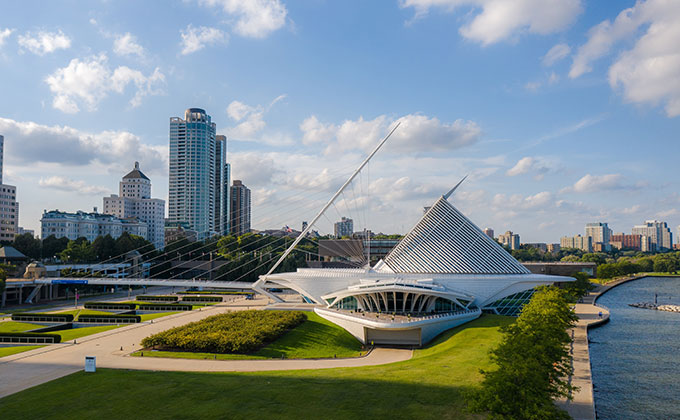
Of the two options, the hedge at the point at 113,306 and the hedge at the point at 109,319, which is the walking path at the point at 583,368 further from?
the hedge at the point at 113,306

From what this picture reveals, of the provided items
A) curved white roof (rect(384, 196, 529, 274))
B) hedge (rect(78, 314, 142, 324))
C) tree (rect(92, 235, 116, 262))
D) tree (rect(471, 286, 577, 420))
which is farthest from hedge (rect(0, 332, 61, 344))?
tree (rect(92, 235, 116, 262))

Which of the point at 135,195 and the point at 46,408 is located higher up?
the point at 135,195

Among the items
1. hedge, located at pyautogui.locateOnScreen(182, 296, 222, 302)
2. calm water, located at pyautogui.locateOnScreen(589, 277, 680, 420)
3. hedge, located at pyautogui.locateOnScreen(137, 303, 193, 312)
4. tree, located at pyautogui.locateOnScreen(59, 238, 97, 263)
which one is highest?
tree, located at pyautogui.locateOnScreen(59, 238, 97, 263)

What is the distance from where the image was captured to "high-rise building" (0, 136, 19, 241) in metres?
132

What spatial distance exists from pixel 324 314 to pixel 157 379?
29.0 m

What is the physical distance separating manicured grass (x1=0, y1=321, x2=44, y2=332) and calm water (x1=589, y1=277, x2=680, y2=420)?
174 ft

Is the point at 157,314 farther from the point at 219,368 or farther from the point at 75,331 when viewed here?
the point at 219,368

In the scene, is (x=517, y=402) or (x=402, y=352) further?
(x=402, y=352)

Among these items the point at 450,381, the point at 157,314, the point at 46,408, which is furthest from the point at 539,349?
the point at 157,314

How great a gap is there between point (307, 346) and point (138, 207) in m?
162

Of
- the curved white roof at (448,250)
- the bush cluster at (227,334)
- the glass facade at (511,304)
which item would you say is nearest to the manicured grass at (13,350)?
the bush cluster at (227,334)

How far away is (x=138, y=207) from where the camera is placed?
603 feet

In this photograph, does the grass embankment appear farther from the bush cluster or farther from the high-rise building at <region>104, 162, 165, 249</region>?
the high-rise building at <region>104, 162, 165, 249</region>

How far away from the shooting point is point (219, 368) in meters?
31.9
